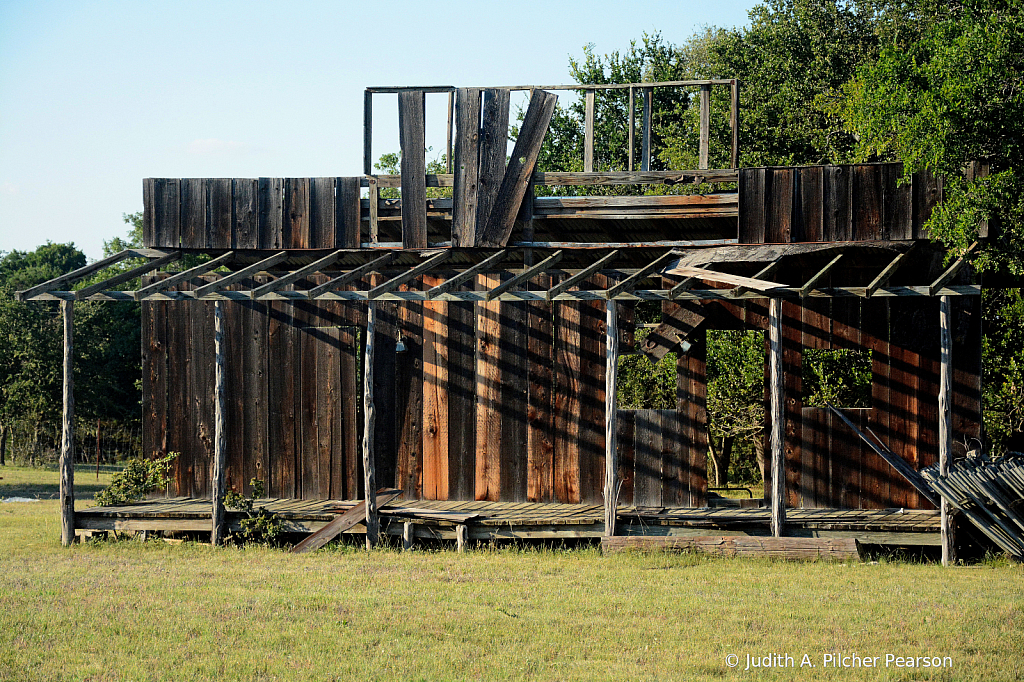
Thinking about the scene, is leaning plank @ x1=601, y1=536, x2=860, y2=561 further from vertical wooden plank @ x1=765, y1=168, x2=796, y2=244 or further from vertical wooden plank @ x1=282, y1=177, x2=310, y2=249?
vertical wooden plank @ x1=282, y1=177, x2=310, y2=249

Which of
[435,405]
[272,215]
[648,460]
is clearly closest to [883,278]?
[648,460]

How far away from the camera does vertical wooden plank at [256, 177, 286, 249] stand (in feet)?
58.2

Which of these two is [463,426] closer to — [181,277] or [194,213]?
[181,277]

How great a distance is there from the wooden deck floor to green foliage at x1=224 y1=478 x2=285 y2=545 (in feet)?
0.50

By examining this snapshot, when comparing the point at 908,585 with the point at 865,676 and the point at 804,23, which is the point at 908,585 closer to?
the point at 865,676

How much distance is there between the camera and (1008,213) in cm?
1478

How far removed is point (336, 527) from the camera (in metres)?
15.9

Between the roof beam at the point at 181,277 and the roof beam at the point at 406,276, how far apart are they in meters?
2.93

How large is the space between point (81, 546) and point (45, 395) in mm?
21294

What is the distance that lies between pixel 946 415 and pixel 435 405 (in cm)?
791

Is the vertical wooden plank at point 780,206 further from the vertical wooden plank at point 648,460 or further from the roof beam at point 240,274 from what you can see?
the roof beam at point 240,274

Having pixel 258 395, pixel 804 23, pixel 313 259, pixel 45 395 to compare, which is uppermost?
pixel 804 23

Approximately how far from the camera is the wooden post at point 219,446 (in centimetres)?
1614

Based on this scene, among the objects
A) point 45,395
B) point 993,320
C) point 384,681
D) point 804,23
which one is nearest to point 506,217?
point 384,681
